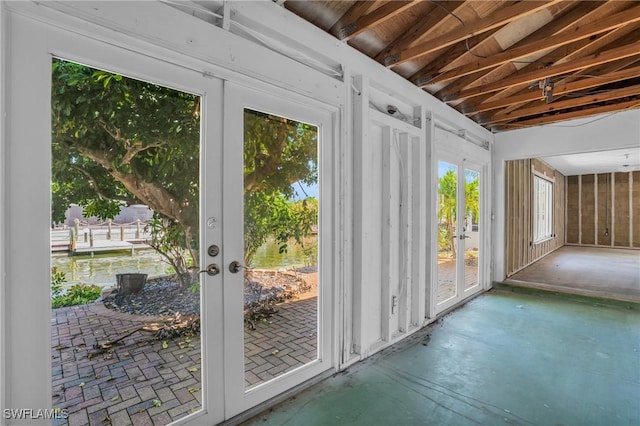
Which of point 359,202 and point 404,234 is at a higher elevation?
point 359,202

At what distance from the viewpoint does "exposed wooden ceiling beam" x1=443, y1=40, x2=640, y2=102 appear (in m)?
2.59

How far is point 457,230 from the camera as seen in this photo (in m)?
4.25

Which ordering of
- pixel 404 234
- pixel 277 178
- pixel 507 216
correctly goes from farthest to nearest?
1. pixel 507 216
2. pixel 404 234
3. pixel 277 178

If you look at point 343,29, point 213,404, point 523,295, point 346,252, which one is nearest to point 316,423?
point 213,404

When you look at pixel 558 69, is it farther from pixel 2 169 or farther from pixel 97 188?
pixel 2 169

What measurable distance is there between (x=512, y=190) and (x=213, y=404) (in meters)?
5.80

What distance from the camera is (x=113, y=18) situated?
1.40m

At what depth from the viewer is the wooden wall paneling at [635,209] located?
30.2ft

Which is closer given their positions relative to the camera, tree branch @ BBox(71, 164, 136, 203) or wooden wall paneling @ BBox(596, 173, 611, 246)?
tree branch @ BBox(71, 164, 136, 203)

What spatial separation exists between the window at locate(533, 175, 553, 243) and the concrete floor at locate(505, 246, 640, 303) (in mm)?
639

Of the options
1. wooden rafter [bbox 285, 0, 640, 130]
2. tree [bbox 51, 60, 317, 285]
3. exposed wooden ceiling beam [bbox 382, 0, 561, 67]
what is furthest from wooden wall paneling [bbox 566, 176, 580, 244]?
A: tree [bbox 51, 60, 317, 285]

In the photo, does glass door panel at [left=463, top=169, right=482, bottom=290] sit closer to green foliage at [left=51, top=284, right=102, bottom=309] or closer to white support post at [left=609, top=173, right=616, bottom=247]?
green foliage at [left=51, top=284, right=102, bottom=309]

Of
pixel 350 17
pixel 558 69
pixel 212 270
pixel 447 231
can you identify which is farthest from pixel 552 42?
pixel 212 270

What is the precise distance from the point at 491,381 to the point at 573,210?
11086mm
